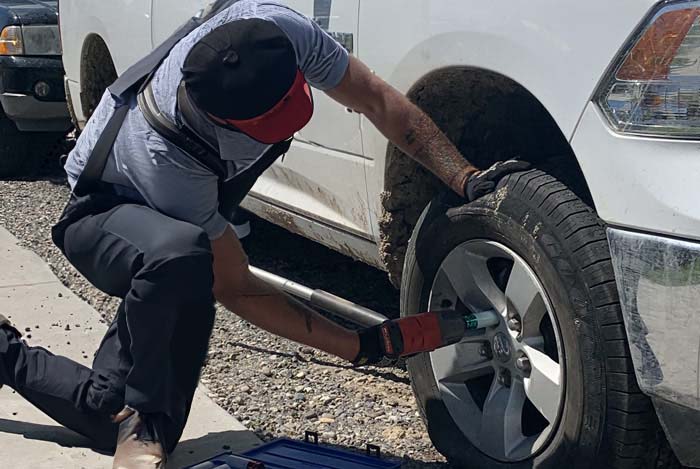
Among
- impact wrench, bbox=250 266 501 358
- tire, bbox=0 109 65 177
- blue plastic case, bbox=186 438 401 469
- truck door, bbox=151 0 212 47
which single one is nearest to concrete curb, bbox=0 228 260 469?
blue plastic case, bbox=186 438 401 469

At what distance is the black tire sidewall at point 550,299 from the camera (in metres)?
2.40

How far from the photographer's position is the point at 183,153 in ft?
8.91

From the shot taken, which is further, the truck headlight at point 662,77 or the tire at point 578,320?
the tire at point 578,320

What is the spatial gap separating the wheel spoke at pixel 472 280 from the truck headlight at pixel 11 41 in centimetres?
459

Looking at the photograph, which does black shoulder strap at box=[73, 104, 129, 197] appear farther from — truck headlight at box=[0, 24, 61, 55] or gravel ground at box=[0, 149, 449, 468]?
truck headlight at box=[0, 24, 61, 55]

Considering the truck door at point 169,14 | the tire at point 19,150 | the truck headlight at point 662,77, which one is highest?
the truck headlight at point 662,77

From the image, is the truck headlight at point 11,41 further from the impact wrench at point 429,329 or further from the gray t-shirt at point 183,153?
the impact wrench at point 429,329

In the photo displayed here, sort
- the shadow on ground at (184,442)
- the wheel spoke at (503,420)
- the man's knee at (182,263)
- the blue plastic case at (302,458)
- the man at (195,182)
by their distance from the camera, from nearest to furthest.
→ 1. the man at (195,182)
2. the man's knee at (182,263)
3. the wheel spoke at (503,420)
4. the blue plastic case at (302,458)
5. the shadow on ground at (184,442)

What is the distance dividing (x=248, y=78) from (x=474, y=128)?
776mm

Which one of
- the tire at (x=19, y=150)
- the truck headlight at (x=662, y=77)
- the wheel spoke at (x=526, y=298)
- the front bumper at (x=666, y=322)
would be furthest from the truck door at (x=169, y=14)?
the tire at (x=19, y=150)

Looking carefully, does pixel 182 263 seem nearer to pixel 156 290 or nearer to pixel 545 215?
pixel 156 290

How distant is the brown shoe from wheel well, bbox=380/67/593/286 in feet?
3.05

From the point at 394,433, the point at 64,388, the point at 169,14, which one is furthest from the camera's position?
the point at 169,14

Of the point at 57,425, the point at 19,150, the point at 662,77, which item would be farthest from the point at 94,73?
the point at 662,77
